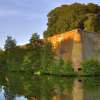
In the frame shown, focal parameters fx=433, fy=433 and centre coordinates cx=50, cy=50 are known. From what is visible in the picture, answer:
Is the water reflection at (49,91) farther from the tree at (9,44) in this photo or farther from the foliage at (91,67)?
the tree at (9,44)

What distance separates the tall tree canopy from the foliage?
11079 mm

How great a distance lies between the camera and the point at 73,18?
4319 centimetres

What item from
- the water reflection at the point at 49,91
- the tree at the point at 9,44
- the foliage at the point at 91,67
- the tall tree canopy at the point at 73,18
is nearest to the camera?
the water reflection at the point at 49,91

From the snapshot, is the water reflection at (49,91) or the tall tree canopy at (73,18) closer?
the water reflection at (49,91)

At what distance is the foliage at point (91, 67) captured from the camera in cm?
2702

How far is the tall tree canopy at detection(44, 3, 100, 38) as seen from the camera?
3903 cm

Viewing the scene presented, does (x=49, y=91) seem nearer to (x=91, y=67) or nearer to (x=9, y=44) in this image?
(x=91, y=67)

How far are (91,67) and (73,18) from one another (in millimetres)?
16808

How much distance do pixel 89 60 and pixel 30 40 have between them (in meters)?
7.45

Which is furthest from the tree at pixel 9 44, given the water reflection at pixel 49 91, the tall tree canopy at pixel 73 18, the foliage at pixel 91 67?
the water reflection at pixel 49 91

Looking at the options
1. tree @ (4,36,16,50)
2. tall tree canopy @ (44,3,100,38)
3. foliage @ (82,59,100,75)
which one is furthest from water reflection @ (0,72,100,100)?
tall tree canopy @ (44,3,100,38)

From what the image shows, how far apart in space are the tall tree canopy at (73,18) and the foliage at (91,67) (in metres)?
11.1

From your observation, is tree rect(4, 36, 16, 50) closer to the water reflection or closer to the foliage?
the foliage

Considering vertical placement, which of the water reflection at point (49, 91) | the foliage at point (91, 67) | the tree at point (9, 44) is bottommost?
the water reflection at point (49, 91)
